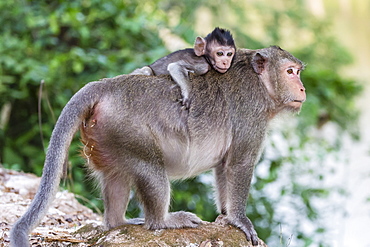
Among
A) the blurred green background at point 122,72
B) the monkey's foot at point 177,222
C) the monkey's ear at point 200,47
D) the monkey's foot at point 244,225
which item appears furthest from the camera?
the blurred green background at point 122,72

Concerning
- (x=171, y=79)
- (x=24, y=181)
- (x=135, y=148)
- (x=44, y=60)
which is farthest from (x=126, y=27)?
(x=135, y=148)

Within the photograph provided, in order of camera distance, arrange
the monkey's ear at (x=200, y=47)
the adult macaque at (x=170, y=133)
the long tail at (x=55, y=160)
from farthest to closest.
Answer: the monkey's ear at (x=200, y=47)
the adult macaque at (x=170, y=133)
the long tail at (x=55, y=160)

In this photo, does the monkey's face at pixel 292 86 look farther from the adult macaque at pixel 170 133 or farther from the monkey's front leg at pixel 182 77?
the monkey's front leg at pixel 182 77

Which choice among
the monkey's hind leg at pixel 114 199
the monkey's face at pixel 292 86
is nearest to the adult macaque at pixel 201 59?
the monkey's face at pixel 292 86

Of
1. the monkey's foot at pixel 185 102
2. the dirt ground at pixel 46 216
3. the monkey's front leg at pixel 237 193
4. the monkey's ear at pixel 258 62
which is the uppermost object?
the monkey's ear at pixel 258 62

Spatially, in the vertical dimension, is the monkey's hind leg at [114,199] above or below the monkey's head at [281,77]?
below

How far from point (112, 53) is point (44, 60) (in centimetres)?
110

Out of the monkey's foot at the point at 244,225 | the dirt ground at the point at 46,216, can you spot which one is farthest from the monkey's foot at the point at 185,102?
the dirt ground at the point at 46,216

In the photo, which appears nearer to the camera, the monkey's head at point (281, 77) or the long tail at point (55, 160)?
the long tail at point (55, 160)

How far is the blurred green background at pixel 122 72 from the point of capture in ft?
27.8

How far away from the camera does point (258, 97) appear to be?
517 centimetres

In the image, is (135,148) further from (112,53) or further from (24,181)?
(112,53)

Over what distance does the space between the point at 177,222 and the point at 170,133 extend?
2.42 feet

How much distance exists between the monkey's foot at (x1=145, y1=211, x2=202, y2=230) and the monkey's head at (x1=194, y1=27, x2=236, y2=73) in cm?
133
